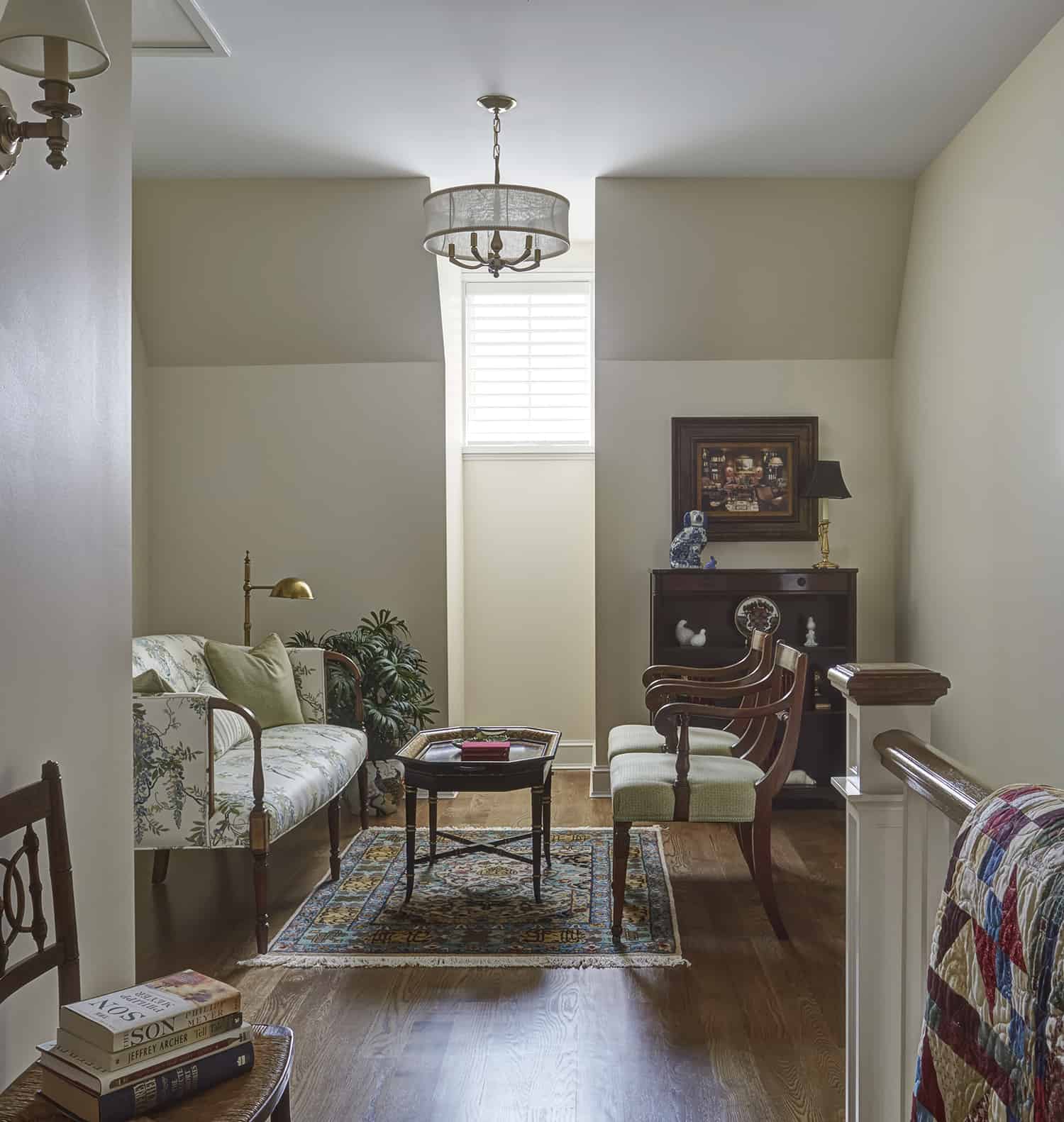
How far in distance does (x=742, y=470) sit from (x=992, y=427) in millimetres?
1486

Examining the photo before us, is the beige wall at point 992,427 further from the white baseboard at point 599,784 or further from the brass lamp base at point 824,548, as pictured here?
the white baseboard at point 599,784

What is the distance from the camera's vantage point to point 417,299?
5465 millimetres

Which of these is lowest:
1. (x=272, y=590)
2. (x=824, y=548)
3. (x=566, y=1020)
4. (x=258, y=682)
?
(x=566, y=1020)

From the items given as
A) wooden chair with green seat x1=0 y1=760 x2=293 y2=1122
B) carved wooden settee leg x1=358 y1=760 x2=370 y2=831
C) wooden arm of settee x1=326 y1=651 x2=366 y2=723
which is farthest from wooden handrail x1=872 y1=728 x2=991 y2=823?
carved wooden settee leg x1=358 y1=760 x2=370 y2=831

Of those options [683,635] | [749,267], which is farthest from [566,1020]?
[749,267]

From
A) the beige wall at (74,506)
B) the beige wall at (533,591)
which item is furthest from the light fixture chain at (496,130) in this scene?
the beige wall at (74,506)

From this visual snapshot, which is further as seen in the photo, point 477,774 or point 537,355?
point 537,355

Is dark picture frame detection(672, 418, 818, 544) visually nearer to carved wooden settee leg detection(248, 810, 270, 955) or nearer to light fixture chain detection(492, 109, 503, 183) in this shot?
light fixture chain detection(492, 109, 503, 183)

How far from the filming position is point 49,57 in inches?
62.1

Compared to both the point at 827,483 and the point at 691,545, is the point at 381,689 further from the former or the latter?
the point at 827,483

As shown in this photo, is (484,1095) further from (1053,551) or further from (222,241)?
(222,241)

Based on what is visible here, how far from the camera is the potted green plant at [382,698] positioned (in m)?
5.08

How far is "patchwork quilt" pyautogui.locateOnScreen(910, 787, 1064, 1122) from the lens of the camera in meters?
0.88

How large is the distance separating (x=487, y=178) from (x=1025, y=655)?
3336mm
